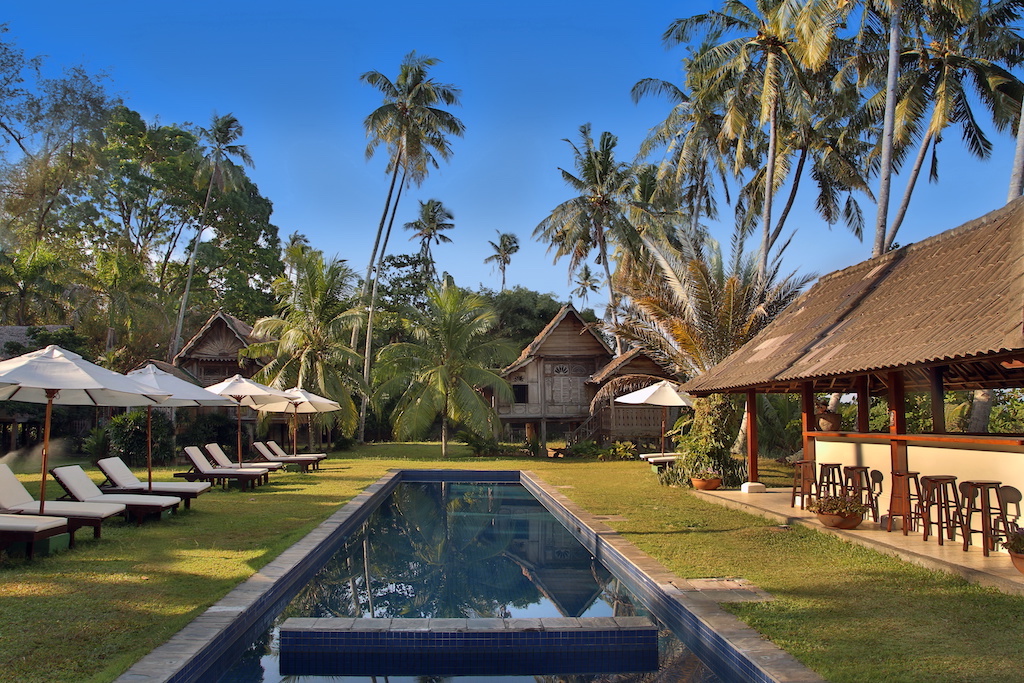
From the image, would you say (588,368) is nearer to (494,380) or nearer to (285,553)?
(494,380)

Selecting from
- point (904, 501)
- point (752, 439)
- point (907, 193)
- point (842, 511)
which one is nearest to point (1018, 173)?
point (907, 193)

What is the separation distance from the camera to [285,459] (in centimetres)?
1805

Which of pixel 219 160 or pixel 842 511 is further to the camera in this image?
pixel 219 160

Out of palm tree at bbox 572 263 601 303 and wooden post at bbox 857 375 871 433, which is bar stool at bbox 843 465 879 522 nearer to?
wooden post at bbox 857 375 871 433

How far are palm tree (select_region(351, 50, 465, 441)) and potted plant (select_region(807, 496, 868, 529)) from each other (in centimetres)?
2078

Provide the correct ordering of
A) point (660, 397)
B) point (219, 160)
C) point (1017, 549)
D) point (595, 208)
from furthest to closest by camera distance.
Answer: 1. point (219, 160)
2. point (595, 208)
3. point (660, 397)
4. point (1017, 549)

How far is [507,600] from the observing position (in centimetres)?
771

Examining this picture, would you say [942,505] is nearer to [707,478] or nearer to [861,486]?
[861,486]

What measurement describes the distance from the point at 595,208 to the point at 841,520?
68.9 feet

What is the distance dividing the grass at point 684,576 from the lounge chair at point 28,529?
243mm

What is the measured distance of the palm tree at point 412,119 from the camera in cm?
2811

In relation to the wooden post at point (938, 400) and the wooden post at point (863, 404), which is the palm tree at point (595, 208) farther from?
the wooden post at point (938, 400)

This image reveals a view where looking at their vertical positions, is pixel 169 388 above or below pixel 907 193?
below

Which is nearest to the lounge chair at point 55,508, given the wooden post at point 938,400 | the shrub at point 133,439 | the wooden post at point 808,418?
the wooden post at point 938,400
